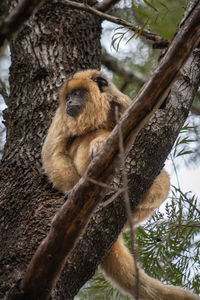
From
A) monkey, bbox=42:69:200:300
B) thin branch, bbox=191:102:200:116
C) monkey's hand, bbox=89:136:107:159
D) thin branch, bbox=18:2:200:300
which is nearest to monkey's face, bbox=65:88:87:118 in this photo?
monkey, bbox=42:69:200:300

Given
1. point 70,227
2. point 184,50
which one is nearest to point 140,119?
point 184,50

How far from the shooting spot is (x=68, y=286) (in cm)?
255

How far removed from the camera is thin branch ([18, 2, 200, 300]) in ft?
6.24

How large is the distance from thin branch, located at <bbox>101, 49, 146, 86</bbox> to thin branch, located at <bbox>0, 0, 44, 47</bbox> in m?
3.65

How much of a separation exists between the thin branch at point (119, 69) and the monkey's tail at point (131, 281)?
98.1 inches

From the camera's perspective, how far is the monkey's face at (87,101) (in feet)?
13.1

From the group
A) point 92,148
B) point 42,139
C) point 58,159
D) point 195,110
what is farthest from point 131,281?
point 195,110

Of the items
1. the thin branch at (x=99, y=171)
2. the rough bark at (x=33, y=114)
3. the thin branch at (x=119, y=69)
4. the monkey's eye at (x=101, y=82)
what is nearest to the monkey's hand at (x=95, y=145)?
the rough bark at (x=33, y=114)

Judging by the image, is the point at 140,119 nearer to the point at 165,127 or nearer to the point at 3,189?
the point at 165,127

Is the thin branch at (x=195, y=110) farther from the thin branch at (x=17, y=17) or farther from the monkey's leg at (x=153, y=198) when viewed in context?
the thin branch at (x=17, y=17)

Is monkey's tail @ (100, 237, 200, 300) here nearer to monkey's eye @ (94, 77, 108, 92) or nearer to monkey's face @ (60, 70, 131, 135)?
monkey's face @ (60, 70, 131, 135)

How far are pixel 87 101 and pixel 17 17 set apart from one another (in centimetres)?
285

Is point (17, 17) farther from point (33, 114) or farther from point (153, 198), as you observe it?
point (153, 198)

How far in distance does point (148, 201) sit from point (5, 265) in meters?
1.71
